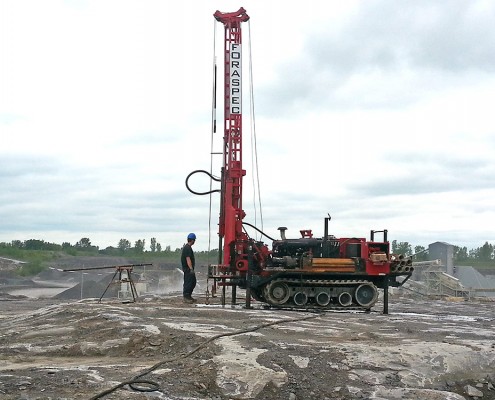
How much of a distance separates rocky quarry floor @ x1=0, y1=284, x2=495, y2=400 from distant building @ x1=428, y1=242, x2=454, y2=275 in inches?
1297

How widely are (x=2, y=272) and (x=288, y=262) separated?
4554cm

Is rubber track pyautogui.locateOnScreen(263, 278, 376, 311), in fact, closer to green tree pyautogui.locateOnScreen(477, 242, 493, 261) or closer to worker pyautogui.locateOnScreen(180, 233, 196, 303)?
worker pyautogui.locateOnScreen(180, 233, 196, 303)

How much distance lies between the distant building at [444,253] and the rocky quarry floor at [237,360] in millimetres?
32942

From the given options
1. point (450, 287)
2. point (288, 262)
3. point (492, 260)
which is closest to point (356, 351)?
point (288, 262)

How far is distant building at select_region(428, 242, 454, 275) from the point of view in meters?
46.4

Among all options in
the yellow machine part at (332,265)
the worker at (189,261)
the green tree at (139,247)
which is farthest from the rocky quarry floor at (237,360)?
the green tree at (139,247)

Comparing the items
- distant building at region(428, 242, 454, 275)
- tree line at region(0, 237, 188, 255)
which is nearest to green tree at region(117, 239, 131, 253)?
tree line at region(0, 237, 188, 255)

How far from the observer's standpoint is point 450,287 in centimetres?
3819

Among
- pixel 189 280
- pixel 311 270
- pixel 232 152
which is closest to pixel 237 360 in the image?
pixel 311 270

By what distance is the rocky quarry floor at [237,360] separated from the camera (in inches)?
353

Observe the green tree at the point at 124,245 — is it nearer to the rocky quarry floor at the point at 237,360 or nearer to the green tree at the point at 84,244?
the green tree at the point at 84,244

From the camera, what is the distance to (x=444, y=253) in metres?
48.4

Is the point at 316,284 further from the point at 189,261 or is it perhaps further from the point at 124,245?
the point at 124,245

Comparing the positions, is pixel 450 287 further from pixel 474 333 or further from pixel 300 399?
pixel 300 399
